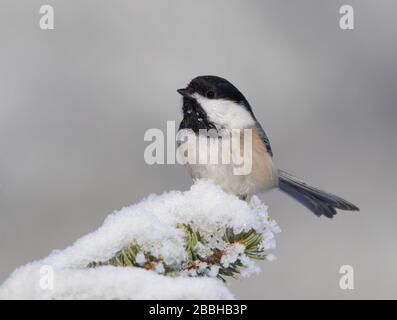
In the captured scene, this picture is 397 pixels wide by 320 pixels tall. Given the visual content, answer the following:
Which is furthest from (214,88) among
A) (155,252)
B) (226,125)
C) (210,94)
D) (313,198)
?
(155,252)

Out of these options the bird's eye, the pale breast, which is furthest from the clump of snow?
the bird's eye

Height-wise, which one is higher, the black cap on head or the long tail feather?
the black cap on head

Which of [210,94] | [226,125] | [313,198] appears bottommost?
[313,198]

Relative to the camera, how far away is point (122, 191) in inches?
171

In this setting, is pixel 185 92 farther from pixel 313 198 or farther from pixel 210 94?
pixel 313 198

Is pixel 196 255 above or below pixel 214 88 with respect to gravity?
below

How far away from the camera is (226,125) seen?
2.57m

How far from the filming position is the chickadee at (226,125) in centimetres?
253

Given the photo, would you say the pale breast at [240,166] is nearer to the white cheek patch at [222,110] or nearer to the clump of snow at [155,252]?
the white cheek patch at [222,110]

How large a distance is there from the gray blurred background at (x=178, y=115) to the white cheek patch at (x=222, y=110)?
1304 mm

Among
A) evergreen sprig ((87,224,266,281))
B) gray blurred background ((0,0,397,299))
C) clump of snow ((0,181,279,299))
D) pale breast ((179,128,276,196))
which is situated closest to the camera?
clump of snow ((0,181,279,299))

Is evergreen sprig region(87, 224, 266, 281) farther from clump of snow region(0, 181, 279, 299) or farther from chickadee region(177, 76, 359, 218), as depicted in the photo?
chickadee region(177, 76, 359, 218)

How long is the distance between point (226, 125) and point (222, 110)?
0.06 m

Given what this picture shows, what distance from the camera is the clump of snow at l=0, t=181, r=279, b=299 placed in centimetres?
135
